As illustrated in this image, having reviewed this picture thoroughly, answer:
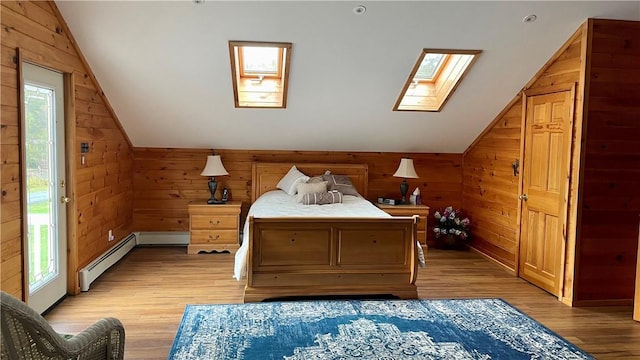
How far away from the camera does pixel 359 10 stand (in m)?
→ 3.84

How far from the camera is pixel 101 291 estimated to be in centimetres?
420

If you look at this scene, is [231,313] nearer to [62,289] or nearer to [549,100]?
[62,289]

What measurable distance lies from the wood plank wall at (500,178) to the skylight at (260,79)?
257 centimetres

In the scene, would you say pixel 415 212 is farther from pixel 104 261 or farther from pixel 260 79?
pixel 104 261

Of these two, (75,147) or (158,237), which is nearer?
(75,147)

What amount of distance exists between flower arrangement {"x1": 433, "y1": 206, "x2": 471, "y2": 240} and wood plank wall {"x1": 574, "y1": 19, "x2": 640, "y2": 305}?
2062mm

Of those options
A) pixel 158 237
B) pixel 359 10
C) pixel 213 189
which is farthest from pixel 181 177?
pixel 359 10

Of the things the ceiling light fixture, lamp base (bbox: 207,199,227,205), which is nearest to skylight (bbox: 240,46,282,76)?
the ceiling light fixture

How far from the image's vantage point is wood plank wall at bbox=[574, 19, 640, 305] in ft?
12.9

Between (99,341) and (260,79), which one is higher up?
(260,79)

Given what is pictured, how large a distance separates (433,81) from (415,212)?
5.44 ft

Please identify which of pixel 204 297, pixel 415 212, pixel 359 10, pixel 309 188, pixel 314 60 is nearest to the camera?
pixel 359 10

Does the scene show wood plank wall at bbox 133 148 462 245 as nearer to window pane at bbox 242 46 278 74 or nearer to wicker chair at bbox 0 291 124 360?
window pane at bbox 242 46 278 74

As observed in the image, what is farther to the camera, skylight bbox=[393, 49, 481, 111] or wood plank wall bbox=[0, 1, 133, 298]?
skylight bbox=[393, 49, 481, 111]
